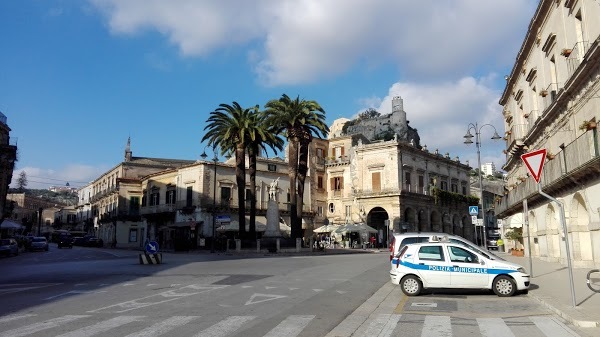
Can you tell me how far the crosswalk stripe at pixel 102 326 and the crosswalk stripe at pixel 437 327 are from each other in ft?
17.3

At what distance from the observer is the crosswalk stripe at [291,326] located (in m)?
7.64

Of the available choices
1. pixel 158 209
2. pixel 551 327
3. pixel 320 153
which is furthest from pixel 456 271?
pixel 320 153

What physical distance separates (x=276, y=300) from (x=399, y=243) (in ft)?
22.3

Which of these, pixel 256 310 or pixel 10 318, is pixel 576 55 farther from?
pixel 10 318

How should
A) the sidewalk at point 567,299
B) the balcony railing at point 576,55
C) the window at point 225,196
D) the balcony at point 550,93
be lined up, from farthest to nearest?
the window at point 225,196
the balcony at point 550,93
the balcony railing at point 576,55
the sidewalk at point 567,299

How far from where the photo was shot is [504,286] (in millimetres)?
12008

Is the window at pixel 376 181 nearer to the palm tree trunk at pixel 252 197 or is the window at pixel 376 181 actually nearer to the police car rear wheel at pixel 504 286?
the palm tree trunk at pixel 252 197

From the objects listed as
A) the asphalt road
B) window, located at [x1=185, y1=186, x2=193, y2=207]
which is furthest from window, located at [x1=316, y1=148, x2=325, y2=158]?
the asphalt road

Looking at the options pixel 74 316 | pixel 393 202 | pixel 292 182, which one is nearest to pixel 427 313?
pixel 74 316

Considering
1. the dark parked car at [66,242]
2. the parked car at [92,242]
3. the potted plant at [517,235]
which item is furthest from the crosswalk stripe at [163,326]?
the parked car at [92,242]

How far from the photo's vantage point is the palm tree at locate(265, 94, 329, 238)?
4194 cm

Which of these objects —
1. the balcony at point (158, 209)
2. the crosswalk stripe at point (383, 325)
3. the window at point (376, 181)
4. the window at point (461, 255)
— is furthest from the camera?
the window at point (376, 181)

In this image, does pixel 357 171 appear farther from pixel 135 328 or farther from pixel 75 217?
pixel 75 217

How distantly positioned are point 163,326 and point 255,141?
35.9 meters
